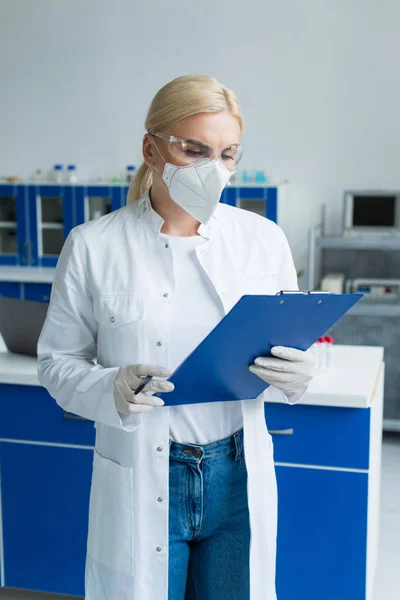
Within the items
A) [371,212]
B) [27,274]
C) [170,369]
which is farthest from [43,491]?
[27,274]

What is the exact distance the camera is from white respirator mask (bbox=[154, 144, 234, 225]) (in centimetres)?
143

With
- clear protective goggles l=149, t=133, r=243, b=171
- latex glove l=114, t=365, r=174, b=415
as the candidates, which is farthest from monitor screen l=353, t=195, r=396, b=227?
latex glove l=114, t=365, r=174, b=415

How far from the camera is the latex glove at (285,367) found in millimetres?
1363

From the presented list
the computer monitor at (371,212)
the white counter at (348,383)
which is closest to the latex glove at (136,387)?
the white counter at (348,383)

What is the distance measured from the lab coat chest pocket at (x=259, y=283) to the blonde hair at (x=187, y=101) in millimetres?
320

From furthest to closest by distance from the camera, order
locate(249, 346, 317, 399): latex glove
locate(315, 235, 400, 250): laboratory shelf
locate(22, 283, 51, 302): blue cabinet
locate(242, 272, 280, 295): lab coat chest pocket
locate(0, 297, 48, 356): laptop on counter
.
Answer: locate(22, 283, 51, 302): blue cabinet, locate(315, 235, 400, 250): laboratory shelf, locate(0, 297, 48, 356): laptop on counter, locate(242, 272, 280, 295): lab coat chest pocket, locate(249, 346, 317, 399): latex glove

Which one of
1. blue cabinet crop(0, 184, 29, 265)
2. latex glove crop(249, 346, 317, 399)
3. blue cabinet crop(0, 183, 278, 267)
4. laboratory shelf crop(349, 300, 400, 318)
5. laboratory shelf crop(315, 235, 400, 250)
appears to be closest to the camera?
latex glove crop(249, 346, 317, 399)

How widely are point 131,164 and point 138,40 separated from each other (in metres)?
0.94

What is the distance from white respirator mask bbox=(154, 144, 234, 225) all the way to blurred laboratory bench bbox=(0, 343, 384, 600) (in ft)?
2.95


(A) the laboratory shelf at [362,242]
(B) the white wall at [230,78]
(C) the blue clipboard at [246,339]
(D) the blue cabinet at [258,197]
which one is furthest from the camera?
(B) the white wall at [230,78]

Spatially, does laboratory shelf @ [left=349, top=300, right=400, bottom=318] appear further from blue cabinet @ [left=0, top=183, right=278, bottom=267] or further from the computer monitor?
blue cabinet @ [left=0, top=183, right=278, bottom=267]

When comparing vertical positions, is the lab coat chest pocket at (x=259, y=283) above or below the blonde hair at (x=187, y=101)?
below

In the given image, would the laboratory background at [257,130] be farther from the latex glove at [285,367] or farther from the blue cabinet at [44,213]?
the latex glove at [285,367]

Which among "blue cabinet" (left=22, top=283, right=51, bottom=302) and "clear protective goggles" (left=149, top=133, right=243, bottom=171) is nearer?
"clear protective goggles" (left=149, top=133, right=243, bottom=171)
